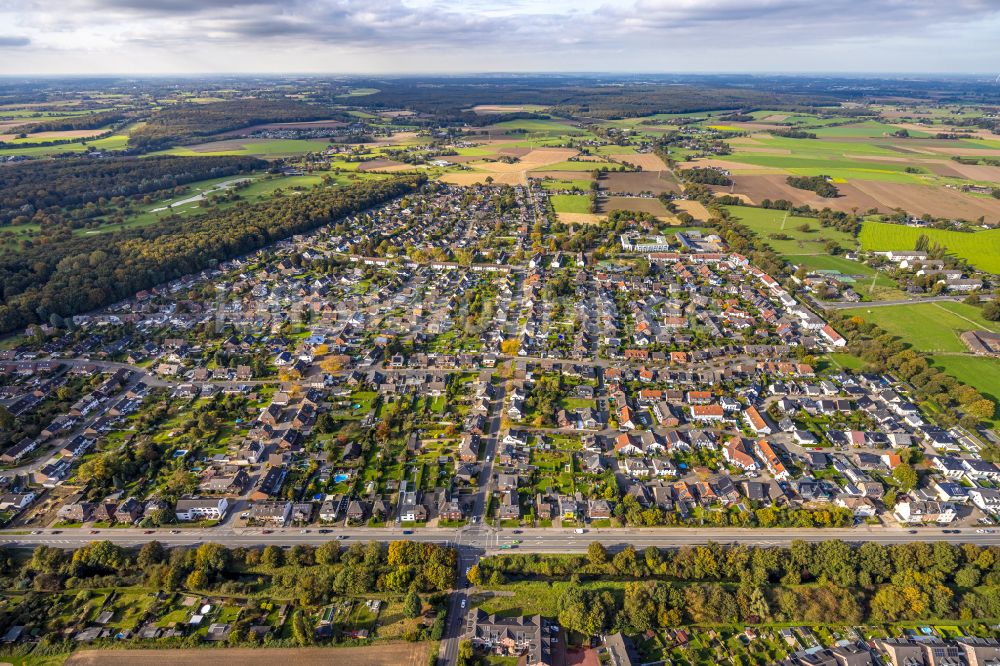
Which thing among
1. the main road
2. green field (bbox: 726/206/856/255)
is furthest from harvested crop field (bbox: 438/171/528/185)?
the main road

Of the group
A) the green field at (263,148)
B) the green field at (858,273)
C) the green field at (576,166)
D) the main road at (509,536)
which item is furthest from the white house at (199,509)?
the green field at (263,148)

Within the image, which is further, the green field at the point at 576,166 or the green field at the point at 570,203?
the green field at the point at 576,166

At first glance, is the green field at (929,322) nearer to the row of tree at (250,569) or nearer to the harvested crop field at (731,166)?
the row of tree at (250,569)

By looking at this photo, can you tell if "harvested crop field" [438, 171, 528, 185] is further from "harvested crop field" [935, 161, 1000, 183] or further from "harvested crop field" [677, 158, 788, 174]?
"harvested crop field" [935, 161, 1000, 183]

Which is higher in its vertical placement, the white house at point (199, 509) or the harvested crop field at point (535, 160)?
the harvested crop field at point (535, 160)

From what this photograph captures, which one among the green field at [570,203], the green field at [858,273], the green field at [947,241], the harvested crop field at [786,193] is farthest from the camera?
the green field at [570,203]

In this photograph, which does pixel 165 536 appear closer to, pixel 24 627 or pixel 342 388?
pixel 24 627

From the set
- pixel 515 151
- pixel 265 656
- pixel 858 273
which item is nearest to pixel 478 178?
pixel 515 151
